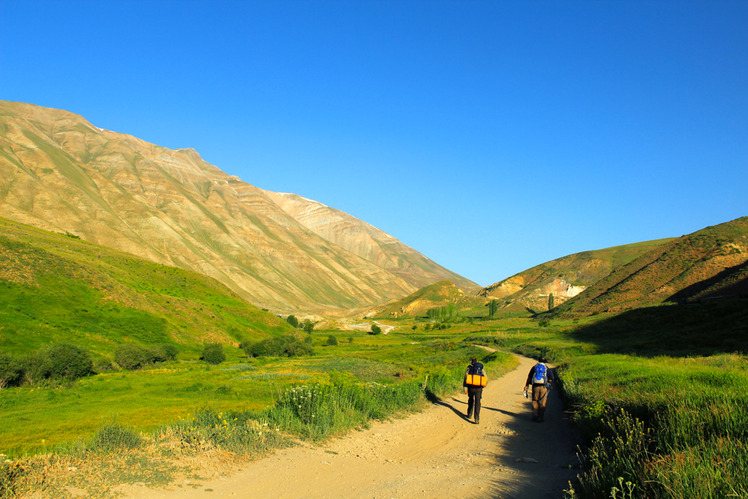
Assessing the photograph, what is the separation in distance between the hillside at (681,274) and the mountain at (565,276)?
32.0 m

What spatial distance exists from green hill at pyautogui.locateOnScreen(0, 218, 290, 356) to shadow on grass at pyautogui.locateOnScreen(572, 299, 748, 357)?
47.8m

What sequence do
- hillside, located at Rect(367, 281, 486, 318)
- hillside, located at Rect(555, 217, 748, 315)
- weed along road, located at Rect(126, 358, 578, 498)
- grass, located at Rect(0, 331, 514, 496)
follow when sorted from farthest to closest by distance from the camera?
1. hillside, located at Rect(367, 281, 486, 318)
2. hillside, located at Rect(555, 217, 748, 315)
3. grass, located at Rect(0, 331, 514, 496)
4. weed along road, located at Rect(126, 358, 578, 498)

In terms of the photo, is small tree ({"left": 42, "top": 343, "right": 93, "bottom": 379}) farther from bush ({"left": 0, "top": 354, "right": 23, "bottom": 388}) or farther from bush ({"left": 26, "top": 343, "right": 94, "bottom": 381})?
bush ({"left": 0, "top": 354, "right": 23, "bottom": 388})

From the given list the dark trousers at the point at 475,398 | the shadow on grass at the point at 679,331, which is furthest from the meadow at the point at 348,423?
the shadow on grass at the point at 679,331

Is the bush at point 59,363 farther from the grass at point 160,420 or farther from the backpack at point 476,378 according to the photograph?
the backpack at point 476,378

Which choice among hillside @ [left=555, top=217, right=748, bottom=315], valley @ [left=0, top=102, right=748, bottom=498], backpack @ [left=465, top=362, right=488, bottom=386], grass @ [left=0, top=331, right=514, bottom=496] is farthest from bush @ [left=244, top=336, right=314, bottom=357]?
backpack @ [left=465, top=362, right=488, bottom=386]

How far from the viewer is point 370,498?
25.7ft

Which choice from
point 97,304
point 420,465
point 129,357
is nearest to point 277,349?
point 97,304

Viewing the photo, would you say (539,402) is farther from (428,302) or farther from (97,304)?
(428,302)

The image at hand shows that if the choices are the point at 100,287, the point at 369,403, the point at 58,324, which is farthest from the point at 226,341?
the point at 369,403

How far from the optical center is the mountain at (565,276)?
136m

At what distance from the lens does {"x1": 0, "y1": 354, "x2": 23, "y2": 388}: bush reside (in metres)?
28.2

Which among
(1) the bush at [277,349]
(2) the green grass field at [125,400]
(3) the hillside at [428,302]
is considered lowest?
(1) the bush at [277,349]

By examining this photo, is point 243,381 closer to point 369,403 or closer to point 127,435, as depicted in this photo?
point 369,403
